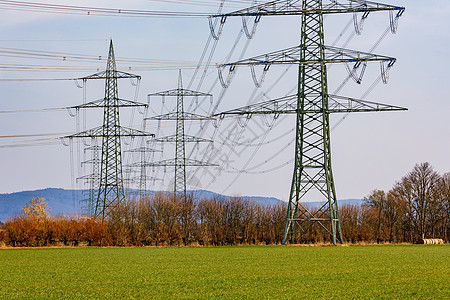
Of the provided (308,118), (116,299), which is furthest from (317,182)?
(116,299)

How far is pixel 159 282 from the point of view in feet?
74.3

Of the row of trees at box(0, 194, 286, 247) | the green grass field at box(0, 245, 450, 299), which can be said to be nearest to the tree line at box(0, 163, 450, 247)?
the row of trees at box(0, 194, 286, 247)

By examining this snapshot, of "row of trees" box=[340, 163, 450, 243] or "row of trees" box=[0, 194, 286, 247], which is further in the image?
Result: "row of trees" box=[340, 163, 450, 243]

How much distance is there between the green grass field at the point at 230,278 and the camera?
19.6 metres

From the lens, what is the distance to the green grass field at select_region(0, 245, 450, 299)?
64.4 ft

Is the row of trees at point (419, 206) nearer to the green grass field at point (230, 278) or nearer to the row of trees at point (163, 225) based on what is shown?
the row of trees at point (163, 225)

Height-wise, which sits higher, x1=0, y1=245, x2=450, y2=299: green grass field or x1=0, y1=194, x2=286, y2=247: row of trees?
x1=0, y1=194, x2=286, y2=247: row of trees

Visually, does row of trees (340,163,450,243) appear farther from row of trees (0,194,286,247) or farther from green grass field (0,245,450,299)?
green grass field (0,245,450,299)

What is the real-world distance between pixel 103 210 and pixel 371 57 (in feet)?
80.6

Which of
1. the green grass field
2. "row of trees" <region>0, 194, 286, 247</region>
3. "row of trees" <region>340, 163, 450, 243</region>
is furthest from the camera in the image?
"row of trees" <region>340, 163, 450, 243</region>

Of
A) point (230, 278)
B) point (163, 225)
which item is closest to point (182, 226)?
point (163, 225)

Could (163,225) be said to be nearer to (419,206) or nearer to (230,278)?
(230,278)

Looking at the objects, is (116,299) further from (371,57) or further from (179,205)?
(179,205)

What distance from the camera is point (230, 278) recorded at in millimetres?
24016
